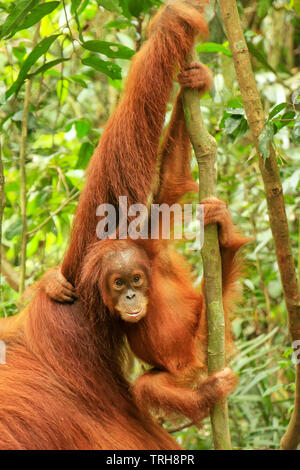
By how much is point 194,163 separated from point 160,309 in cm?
176

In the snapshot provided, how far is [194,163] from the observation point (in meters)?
4.72

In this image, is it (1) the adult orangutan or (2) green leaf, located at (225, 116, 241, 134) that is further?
(2) green leaf, located at (225, 116, 241, 134)

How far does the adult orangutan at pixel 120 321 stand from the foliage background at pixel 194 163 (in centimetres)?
37

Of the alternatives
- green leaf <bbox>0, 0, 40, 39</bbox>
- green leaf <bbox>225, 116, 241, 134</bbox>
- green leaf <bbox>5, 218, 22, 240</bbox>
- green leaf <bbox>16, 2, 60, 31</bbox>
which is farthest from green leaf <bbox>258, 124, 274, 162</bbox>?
green leaf <bbox>5, 218, 22, 240</bbox>

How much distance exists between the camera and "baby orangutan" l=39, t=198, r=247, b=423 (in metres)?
2.94

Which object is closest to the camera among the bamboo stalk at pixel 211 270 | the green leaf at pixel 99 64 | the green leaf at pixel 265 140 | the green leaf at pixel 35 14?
the green leaf at pixel 265 140

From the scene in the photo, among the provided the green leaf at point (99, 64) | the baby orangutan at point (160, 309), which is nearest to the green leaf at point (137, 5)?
the green leaf at point (99, 64)

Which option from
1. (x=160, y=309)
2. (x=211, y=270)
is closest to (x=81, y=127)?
(x=160, y=309)

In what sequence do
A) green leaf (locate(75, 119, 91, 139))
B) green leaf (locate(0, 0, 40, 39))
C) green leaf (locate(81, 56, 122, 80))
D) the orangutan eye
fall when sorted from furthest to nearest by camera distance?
green leaf (locate(75, 119, 91, 139)) < green leaf (locate(81, 56, 122, 80)) < the orangutan eye < green leaf (locate(0, 0, 40, 39))

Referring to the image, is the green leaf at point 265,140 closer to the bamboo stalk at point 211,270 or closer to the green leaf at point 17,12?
the bamboo stalk at point 211,270

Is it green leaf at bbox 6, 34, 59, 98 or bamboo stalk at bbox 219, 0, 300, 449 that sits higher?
green leaf at bbox 6, 34, 59, 98

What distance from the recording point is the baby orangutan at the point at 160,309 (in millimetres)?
2936

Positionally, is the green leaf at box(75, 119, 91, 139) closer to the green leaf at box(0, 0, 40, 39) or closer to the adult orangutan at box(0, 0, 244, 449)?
the adult orangutan at box(0, 0, 244, 449)
